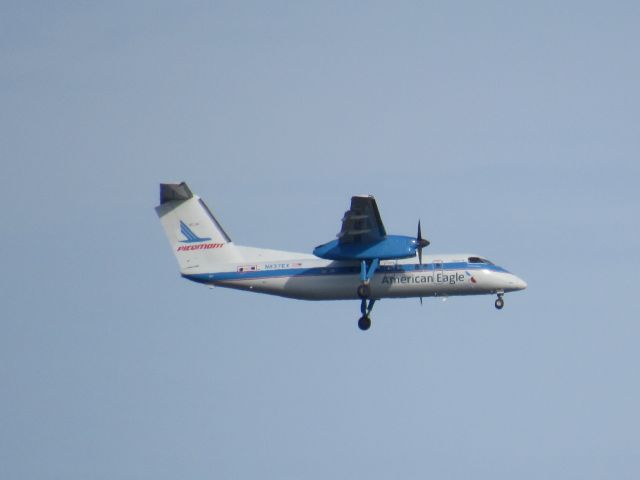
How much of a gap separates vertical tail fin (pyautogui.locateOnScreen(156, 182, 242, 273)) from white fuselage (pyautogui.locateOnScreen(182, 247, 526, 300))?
53cm

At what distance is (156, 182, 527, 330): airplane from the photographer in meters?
40.5

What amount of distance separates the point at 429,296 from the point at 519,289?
3.76 m

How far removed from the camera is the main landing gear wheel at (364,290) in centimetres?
4116

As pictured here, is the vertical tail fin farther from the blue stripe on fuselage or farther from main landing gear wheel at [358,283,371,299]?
main landing gear wheel at [358,283,371,299]

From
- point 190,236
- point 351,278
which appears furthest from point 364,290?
point 190,236

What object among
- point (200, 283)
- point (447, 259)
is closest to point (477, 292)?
point (447, 259)

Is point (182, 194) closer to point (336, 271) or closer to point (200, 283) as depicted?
point (200, 283)

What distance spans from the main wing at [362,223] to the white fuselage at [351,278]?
1.70 m

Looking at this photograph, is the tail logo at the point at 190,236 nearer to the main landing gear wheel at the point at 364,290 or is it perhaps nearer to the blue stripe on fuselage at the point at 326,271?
the blue stripe on fuselage at the point at 326,271

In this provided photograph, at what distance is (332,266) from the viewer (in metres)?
41.8

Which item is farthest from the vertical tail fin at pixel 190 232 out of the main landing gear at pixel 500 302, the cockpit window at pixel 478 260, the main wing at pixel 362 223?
the main landing gear at pixel 500 302

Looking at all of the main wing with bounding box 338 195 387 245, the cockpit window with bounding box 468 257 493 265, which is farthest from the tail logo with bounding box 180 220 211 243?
the cockpit window with bounding box 468 257 493 265

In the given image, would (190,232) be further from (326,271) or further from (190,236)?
(326,271)

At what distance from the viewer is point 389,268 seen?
41750 mm
